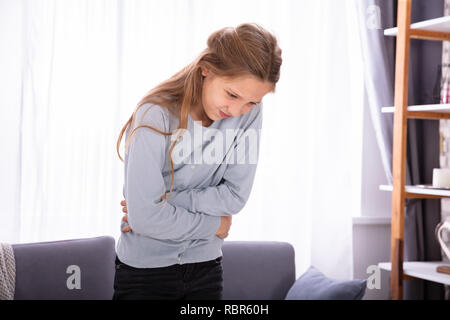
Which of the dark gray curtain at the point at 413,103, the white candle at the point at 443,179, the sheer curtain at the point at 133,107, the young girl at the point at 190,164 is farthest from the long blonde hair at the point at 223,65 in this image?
the dark gray curtain at the point at 413,103

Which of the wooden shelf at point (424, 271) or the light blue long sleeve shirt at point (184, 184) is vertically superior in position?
the light blue long sleeve shirt at point (184, 184)

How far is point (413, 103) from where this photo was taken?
101 inches

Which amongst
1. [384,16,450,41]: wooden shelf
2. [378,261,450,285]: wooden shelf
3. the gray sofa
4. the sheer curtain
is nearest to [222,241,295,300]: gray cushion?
the gray sofa

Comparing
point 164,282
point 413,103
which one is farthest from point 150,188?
point 413,103

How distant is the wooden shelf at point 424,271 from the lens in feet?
6.92

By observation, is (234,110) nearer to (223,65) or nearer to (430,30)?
(223,65)

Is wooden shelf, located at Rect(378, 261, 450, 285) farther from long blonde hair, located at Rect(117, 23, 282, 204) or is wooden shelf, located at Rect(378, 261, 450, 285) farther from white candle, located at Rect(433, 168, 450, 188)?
long blonde hair, located at Rect(117, 23, 282, 204)

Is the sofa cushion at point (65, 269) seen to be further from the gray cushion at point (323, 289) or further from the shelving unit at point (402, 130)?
the shelving unit at point (402, 130)

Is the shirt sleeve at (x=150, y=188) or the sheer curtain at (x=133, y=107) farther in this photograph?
the sheer curtain at (x=133, y=107)

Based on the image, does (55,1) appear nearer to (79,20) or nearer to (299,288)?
(79,20)

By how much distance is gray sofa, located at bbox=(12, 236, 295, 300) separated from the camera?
197cm

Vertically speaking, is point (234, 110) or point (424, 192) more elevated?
point (234, 110)

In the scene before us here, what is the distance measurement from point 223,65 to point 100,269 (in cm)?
122
